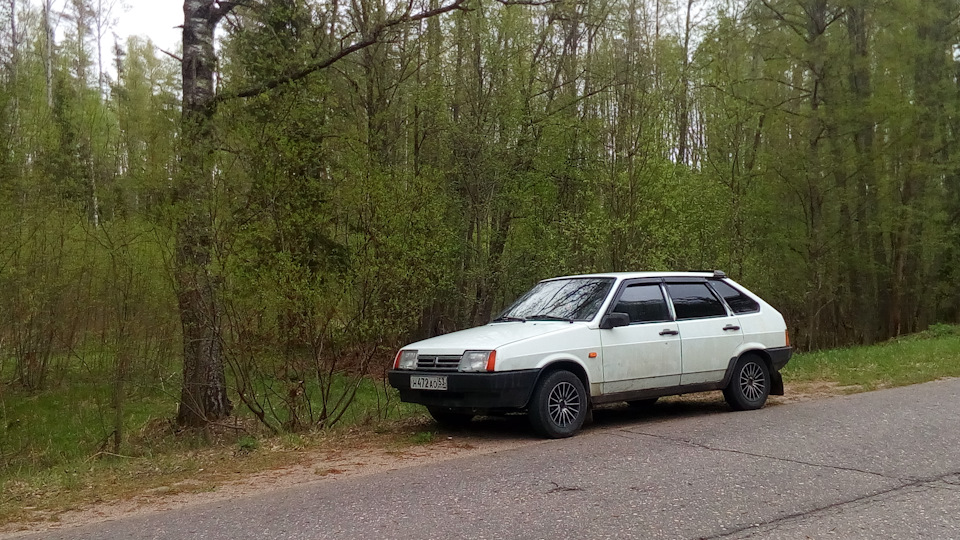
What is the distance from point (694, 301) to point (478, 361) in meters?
3.21

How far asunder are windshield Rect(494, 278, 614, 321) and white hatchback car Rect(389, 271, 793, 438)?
14mm

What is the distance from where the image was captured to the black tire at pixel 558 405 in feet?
23.2

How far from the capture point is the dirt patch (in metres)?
5.21

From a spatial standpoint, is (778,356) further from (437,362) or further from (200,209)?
(200,209)

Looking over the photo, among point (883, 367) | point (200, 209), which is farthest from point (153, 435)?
point (883, 367)

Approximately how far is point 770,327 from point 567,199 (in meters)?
9.40

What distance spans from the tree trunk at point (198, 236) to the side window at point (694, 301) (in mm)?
5398

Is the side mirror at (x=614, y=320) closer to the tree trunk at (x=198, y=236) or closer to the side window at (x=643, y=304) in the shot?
the side window at (x=643, y=304)

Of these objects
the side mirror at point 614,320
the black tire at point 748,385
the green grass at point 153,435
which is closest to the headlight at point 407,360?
the green grass at point 153,435

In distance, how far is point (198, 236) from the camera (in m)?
8.16

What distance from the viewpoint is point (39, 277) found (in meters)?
12.1

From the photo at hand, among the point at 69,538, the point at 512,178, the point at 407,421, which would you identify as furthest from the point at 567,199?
the point at 69,538

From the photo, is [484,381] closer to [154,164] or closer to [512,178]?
[154,164]

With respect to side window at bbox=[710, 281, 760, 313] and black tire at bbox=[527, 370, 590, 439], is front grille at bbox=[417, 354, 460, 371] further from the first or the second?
side window at bbox=[710, 281, 760, 313]
